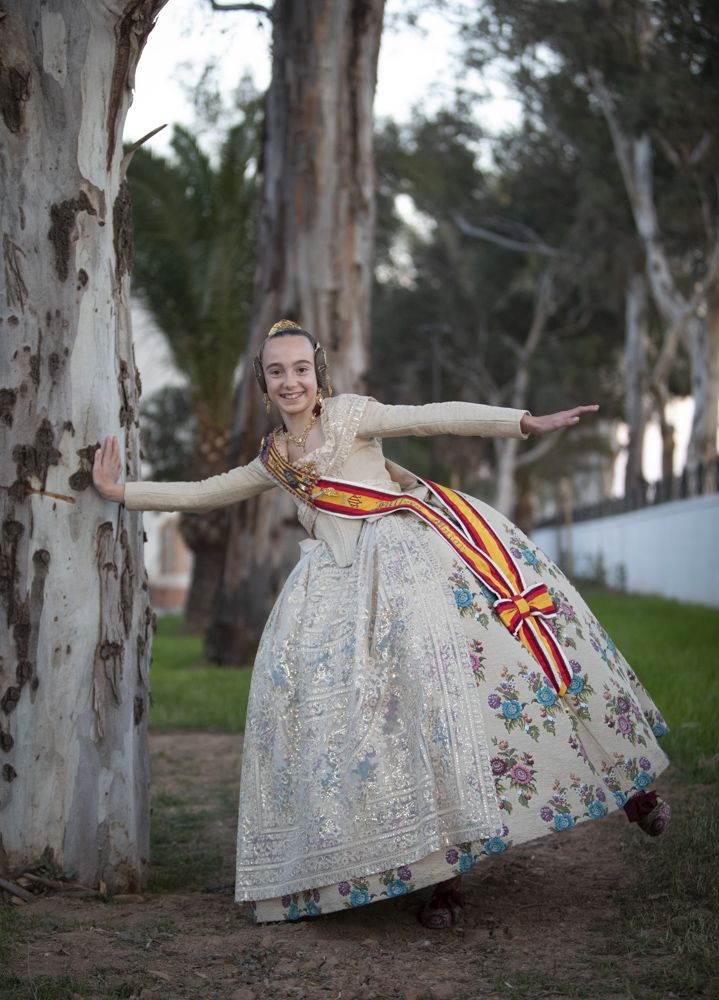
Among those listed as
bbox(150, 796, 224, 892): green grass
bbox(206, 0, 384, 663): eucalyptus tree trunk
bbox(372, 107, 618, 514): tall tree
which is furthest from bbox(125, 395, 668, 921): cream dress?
bbox(372, 107, 618, 514): tall tree

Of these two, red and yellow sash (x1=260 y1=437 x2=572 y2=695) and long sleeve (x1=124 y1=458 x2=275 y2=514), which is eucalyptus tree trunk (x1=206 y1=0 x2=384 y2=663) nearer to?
long sleeve (x1=124 y1=458 x2=275 y2=514)

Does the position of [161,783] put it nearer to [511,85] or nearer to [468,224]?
[511,85]

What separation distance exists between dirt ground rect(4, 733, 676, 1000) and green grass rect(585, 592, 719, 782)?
130 centimetres

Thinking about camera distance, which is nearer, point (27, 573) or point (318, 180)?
point (27, 573)

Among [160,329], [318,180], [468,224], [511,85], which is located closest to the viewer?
[318,180]

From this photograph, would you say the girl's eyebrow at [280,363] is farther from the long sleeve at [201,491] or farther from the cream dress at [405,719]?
the long sleeve at [201,491]

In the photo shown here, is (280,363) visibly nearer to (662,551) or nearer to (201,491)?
(201,491)

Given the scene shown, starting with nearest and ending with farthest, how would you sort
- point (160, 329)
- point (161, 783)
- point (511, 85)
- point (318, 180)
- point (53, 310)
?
point (53, 310) < point (161, 783) < point (318, 180) < point (160, 329) < point (511, 85)

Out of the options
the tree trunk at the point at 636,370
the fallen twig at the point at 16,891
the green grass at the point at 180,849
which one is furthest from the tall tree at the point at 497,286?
the fallen twig at the point at 16,891

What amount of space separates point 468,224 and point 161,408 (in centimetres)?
1191

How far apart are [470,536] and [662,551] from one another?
1815 cm

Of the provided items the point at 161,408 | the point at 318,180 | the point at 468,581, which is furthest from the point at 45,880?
the point at 161,408

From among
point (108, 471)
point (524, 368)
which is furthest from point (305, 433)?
point (524, 368)

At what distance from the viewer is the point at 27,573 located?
4031 mm
